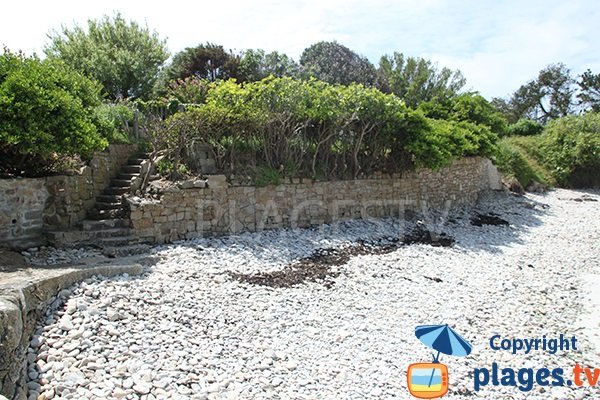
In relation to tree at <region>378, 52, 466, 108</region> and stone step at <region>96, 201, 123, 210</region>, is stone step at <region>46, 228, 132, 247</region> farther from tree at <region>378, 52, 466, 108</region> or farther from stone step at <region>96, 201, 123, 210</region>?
tree at <region>378, 52, 466, 108</region>

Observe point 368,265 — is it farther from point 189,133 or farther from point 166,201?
point 189,133

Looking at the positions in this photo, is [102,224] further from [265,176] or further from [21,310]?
[21,310]

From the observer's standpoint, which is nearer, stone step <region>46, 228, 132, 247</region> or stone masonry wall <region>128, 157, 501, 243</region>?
stone step <region>46, 228, 132, 247</region>

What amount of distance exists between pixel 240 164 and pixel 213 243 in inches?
93.0

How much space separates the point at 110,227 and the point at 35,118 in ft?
7.98

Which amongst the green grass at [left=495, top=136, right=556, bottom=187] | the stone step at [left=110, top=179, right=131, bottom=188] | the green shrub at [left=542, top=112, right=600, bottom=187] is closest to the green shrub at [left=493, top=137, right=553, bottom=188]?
the green grass at [left=495, top=136, right=556, bottom=187]

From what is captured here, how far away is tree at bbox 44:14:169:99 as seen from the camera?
20.0 metres

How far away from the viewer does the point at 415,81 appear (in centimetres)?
2975

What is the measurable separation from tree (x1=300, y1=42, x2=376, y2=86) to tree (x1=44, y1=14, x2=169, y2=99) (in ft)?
34.6

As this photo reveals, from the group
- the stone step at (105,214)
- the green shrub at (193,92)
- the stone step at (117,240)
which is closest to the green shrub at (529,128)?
the green shrub at (193,92)

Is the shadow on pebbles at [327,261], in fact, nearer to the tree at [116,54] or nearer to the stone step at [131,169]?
the stone step at [131,169]

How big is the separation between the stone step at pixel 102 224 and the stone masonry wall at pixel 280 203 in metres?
0.25

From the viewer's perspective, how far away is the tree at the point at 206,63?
25.1 m

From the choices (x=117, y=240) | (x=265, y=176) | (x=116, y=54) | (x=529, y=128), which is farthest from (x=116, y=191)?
(x=529, y=128)
